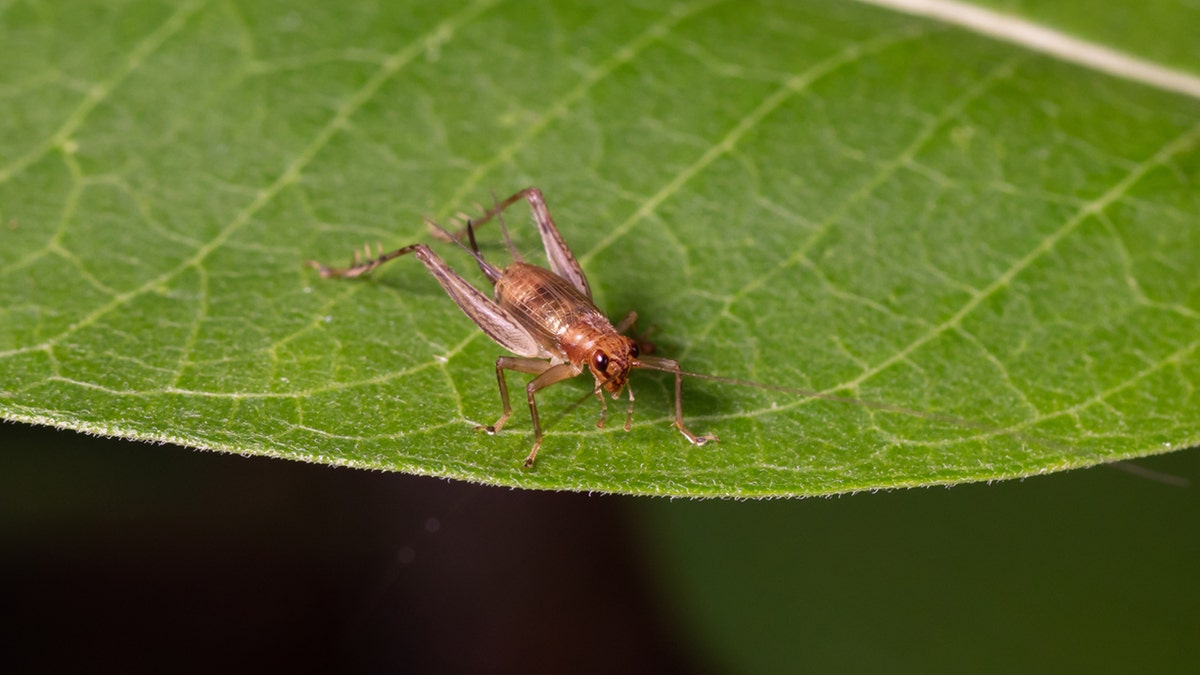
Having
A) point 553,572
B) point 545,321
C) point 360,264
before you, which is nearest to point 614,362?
point 545,321

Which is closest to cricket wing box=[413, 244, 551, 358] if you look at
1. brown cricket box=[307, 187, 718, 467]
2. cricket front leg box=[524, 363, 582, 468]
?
brown cricket box=[307, 187, 718, 467]

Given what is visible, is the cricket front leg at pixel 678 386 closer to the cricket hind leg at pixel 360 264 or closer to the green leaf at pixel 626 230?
the green leaf at pixel 626 230

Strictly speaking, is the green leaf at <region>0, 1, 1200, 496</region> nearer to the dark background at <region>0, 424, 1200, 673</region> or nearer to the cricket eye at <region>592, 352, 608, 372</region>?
the cricket eye at <region>592, 352, 608, 372</region>

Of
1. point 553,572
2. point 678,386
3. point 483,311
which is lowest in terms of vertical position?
point 553,572

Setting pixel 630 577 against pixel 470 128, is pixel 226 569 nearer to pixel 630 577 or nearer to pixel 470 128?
pixel 630 577

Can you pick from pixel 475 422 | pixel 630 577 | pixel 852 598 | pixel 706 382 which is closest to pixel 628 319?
pixel 706 382

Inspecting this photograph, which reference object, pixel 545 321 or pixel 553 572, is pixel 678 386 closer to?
pixel 545 321

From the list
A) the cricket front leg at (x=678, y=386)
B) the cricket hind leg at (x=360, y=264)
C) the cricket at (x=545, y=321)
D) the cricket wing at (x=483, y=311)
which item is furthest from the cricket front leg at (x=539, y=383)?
the cricket hind leg at (x=360, y=264)
